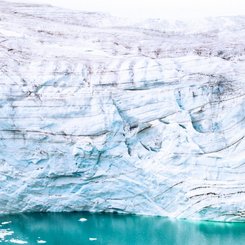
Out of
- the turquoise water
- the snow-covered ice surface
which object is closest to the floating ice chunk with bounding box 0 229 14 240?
the turquoise water

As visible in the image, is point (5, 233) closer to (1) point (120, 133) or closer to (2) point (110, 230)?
(2) point (110, 230)

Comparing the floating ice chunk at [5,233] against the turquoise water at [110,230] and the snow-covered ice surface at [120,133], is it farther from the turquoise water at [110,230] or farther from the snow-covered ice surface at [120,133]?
the snow-covered ice surface at [120,133]

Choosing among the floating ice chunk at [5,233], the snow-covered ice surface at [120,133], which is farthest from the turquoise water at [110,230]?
the snow-covered ice surface at [120,133]

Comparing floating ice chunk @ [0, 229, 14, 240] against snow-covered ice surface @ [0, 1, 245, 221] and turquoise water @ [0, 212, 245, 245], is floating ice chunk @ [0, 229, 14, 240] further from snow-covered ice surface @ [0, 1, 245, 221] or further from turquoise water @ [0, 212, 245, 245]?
snow-covered ice surface @ [0, 1, 245, 221]

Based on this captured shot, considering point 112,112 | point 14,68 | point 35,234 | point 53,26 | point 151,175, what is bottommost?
point 35,234

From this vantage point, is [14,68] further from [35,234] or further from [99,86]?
[35,234]

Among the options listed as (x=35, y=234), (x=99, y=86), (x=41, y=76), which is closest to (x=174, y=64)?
(x=99, y=86)

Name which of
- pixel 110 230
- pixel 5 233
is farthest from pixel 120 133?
pixel 5 233

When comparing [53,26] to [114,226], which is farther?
[53,26]

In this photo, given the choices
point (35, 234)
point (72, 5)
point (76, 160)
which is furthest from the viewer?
point (72, 5)
